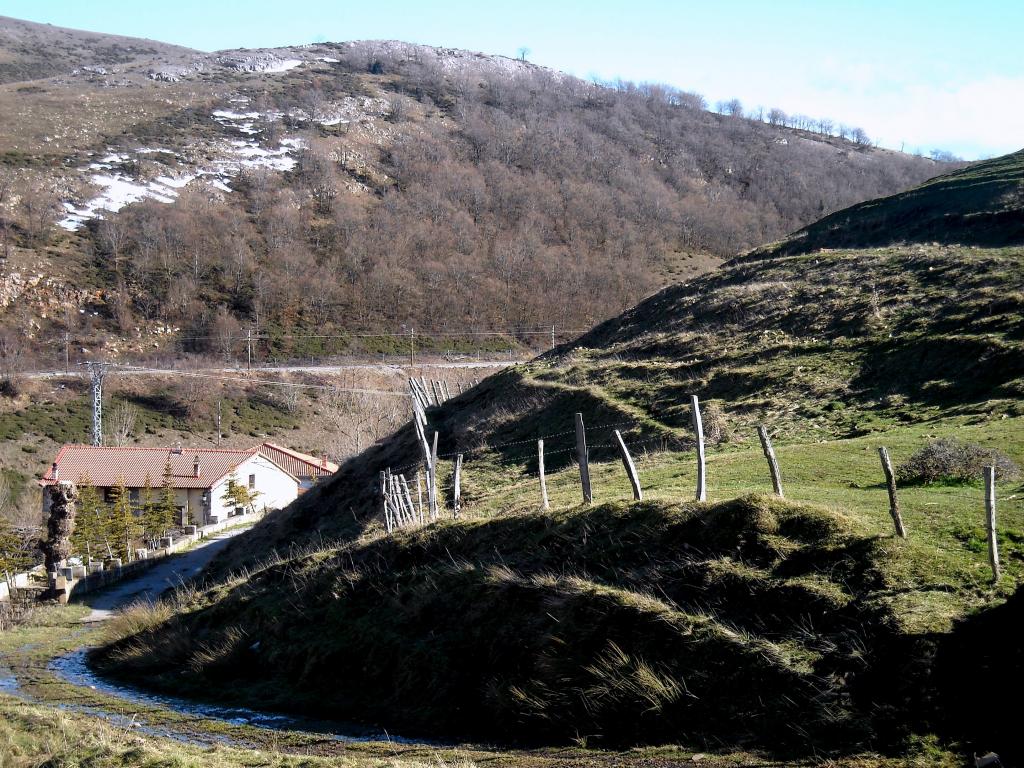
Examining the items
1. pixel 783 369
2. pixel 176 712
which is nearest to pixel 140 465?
pixel 783 369

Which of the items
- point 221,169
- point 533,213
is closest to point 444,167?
point 533,213

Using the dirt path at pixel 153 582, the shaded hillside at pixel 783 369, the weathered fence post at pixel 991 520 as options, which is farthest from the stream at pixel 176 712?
the shaded hillside at pixel 783 369

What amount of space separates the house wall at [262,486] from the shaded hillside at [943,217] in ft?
119

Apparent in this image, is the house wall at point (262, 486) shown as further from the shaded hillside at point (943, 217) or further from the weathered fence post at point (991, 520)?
the weathered fence post at point (991, 520)

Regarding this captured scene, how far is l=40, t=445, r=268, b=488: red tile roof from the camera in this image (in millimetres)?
56438

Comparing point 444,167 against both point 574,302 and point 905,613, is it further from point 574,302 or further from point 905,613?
point 905,613

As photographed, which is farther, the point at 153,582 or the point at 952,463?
the point at 153,582

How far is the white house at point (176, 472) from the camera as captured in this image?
2213 inches

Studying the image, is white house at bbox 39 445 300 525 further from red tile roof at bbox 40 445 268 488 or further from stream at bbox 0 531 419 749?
stream at bbox 0 531 419 749

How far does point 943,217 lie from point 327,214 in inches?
4383

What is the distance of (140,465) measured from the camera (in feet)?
190

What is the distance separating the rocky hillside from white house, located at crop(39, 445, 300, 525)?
4015cm

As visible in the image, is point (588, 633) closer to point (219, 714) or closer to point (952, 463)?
point (219, 714)

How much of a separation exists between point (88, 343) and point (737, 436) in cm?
9094
